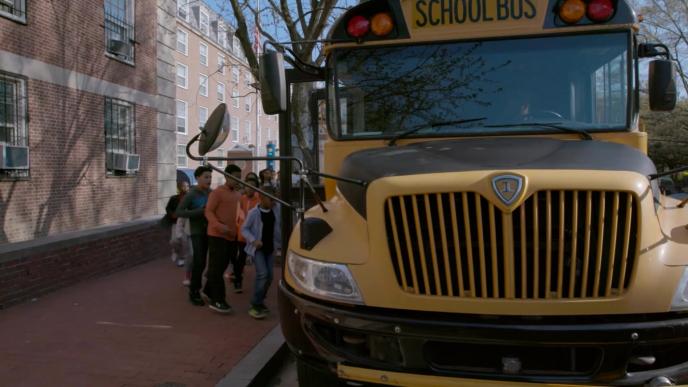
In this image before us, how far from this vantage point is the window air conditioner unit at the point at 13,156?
367 inches

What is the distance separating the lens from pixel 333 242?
2660mm

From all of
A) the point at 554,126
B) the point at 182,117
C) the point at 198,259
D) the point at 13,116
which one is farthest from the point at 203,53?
the point at 554,126

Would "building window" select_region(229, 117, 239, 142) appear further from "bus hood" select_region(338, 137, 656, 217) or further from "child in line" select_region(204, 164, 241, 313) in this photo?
"bus hood" select_region(338, 137, 656, 217)

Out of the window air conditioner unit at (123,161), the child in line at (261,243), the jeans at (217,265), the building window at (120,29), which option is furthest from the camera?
the window air conditioner unit at (123,161)

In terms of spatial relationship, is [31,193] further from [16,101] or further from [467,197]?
[467,197]

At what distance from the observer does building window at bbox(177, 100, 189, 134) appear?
2995 cm

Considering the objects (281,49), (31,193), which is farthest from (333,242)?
(31,193)

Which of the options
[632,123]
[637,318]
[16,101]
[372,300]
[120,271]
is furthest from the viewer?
[16,101]

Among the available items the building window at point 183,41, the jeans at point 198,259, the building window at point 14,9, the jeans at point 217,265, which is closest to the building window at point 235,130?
the building window at point 183,41

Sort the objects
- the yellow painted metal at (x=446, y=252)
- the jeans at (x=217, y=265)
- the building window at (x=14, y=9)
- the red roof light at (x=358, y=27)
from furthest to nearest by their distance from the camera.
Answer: the building window at (x=14, y=9)
the jeans at (x=217, y=265)
the red roof light at (x=358, y=27)
the yellow painted metal at (x=446, y=252)

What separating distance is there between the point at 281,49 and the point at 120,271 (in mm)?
5928

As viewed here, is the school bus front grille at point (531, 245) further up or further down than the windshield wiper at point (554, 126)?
further down

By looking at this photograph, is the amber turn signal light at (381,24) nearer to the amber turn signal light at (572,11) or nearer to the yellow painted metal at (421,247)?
the amber turn signal light at (572,11)

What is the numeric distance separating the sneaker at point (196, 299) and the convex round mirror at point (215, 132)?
339cm
